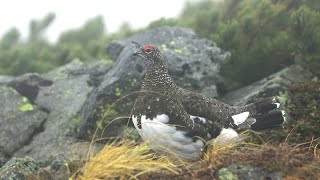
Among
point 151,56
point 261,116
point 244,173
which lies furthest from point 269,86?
point 244,173

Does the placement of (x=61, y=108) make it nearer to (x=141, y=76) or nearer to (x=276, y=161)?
(x=141, y=76)

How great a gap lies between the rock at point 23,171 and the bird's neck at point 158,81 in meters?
1.37

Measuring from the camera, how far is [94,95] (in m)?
7.56

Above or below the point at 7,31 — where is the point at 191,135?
below

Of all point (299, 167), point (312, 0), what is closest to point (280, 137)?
point (299, 167)

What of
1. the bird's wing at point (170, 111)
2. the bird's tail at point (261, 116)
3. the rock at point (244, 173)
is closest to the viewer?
the rock at point (244, 173)

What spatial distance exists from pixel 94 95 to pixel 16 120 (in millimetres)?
1318

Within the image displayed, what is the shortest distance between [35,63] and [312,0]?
530 centimetres

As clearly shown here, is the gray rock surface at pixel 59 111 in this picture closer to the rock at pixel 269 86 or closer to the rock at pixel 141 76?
the rock at pixel 141 76

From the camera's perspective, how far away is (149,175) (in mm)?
4668

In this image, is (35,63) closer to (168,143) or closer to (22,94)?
(22,94)

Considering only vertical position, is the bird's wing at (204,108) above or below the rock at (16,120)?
above


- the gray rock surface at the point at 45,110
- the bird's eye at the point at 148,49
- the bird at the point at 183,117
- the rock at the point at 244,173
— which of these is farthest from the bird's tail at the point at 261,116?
the gray rock surface at the point at 45,110

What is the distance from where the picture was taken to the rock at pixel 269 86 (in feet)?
24.2
